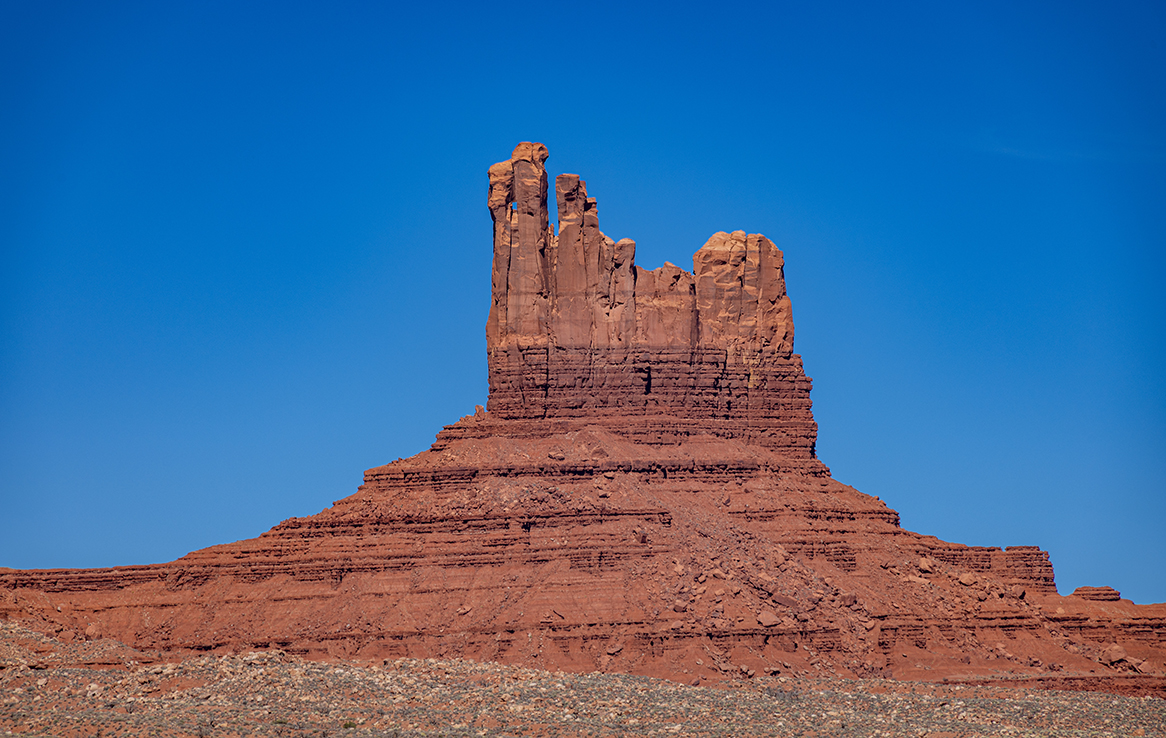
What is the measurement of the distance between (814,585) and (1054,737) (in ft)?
59.7

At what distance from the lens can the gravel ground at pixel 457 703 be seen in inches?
2333

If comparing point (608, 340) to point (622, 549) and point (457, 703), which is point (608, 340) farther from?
point (457, 703)

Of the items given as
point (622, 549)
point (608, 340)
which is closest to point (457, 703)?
point (622, 549)

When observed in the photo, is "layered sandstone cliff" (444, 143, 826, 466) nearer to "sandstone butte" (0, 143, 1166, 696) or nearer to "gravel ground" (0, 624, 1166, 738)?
"sandstone butte" (0, 143, 1166, 696)

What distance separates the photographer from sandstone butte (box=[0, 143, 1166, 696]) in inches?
2945

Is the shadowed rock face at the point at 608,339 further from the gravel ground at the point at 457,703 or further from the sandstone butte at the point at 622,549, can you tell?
the gravel ground at the point at 457,703

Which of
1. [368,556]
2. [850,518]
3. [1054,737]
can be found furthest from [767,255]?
[1054,737]

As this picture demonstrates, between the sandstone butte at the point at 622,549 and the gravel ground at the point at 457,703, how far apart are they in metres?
3.25

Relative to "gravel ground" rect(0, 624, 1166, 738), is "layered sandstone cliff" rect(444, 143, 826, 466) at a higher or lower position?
higher

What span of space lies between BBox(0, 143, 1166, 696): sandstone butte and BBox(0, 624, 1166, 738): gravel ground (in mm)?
3247

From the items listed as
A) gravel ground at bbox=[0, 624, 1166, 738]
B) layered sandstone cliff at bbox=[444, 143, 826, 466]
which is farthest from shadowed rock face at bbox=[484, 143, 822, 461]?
gravel ground at bbox=[0, 624, 1166, 738]

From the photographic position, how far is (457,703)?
6362 centimetres

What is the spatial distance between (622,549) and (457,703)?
16.9 m

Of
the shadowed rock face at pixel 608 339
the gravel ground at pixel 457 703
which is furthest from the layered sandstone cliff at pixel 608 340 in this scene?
the gravel ground at pixel 457 703
